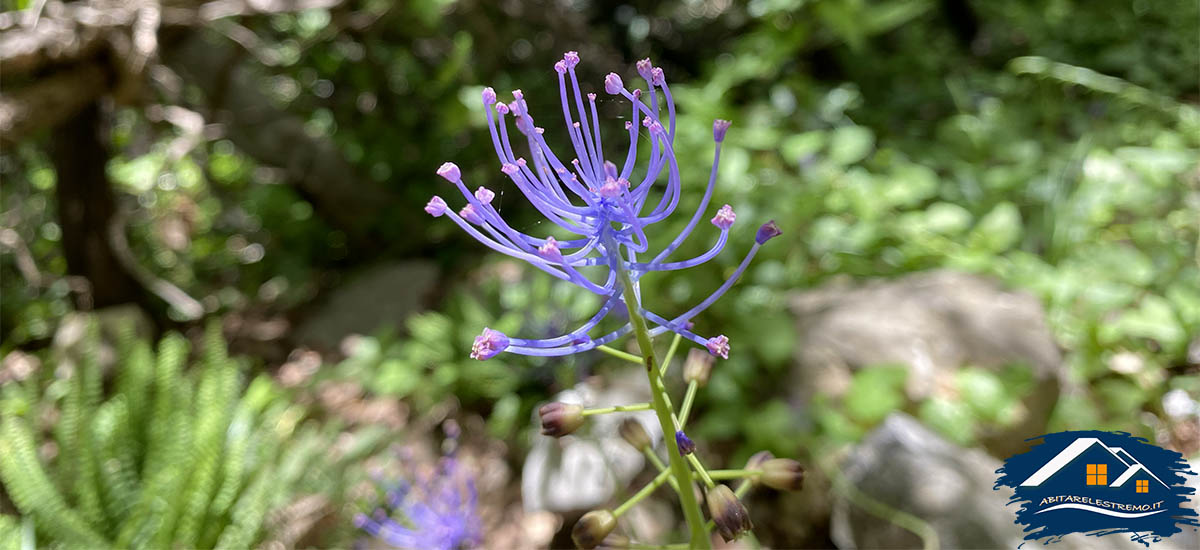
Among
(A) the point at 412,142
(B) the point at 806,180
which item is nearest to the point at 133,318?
(A) the point at 412,142

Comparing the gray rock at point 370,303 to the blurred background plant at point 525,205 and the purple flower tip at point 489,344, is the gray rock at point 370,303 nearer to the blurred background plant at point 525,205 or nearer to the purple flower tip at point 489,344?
the blurred background plant at point 525,205

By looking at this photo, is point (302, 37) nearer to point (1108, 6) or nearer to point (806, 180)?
point (806, 180)

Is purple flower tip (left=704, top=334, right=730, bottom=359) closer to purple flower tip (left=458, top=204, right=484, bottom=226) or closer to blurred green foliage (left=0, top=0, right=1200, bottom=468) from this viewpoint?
purple flower tip (left=458, top=204, right=484, bottom=226)

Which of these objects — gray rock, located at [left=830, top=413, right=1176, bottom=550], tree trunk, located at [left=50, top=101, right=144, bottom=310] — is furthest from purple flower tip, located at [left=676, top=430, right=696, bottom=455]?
tree trunk, located at [left=50, top=101, right=144, bottom=310]

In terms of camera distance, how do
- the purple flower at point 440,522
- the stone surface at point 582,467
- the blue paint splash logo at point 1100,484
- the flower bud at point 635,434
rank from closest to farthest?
the flower bud at point 635,434 → the blue paint splash logo at point 1100,484 → the purple flower at point 440,522 → the stone surface at point 582,467

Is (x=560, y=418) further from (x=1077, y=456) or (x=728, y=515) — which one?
(x=1077, y=456)

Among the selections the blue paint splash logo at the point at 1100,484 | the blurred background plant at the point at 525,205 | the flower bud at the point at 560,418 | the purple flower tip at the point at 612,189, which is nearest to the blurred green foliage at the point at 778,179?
the blurred background plant at the point at 525,205
